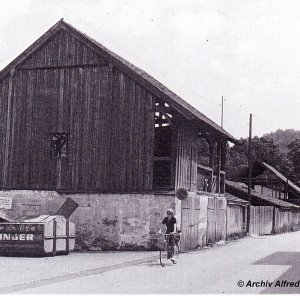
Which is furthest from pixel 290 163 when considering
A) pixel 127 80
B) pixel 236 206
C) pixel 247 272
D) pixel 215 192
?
pixel 247 272

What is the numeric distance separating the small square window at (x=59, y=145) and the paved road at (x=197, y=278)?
6921mm

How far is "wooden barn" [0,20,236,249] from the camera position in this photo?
23.9 metres

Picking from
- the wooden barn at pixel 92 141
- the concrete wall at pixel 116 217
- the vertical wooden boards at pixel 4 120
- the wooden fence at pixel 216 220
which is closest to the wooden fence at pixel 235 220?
the wooden fence at pixel 216 220

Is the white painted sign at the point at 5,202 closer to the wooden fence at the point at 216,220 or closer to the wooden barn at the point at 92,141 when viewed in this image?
the wooden barn at the point at 92,141

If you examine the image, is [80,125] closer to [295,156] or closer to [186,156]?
[186,156]

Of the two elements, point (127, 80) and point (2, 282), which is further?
point (127, 80)

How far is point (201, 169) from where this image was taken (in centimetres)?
2869

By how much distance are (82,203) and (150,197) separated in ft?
9.10

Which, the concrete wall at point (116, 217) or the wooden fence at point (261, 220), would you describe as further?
the wooden fence at point (261, 220)

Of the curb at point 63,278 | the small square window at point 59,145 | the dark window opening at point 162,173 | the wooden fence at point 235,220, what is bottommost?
the curb at point 63,278

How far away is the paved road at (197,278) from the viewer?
12.4 m

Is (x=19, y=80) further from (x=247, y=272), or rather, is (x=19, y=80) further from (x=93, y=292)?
(x=93, y=292)

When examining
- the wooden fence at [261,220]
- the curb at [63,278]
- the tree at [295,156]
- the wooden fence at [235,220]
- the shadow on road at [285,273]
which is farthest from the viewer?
the tree at [295,156]

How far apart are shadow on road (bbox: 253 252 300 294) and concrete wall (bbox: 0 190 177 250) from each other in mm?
4326
